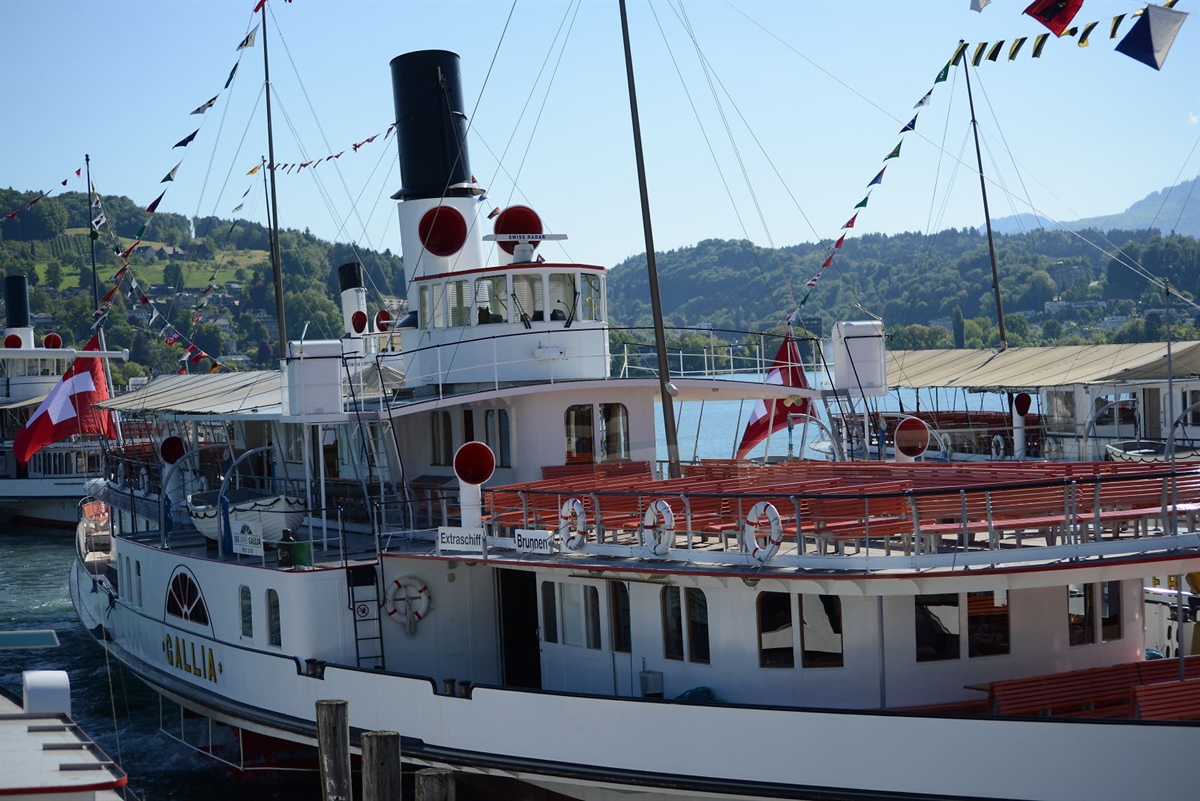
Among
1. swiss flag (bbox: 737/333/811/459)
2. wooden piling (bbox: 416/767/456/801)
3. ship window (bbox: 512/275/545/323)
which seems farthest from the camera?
swiss flag (bbox: 737/333/811/459)

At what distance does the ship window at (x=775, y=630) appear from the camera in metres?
13.1

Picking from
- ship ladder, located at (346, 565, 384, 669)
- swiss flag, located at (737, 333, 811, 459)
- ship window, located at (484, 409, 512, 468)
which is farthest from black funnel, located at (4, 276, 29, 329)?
ship ladder, located at (346, 565, 384, 669)

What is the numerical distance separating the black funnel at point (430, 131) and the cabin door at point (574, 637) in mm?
9159

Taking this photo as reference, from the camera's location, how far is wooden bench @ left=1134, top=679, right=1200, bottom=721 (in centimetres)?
1153

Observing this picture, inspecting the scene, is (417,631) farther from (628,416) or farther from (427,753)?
(628,416)

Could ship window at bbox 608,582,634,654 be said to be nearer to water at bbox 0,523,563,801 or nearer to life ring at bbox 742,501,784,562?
water at bbox 0,523,563,801

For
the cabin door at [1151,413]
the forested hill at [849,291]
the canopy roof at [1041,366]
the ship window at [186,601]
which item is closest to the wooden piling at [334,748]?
the ship window at [186,601]

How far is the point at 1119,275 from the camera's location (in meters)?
103

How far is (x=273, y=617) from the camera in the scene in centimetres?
1653

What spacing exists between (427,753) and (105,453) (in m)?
15.2

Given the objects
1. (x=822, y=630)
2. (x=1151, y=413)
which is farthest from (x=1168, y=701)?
(x=1151, y=413)

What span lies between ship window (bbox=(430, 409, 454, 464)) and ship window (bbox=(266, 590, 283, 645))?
3580 mm

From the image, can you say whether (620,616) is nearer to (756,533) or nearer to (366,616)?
(756,533)

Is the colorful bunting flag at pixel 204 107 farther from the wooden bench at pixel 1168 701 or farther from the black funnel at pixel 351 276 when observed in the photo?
the wooden bench at pixel 1168 701
